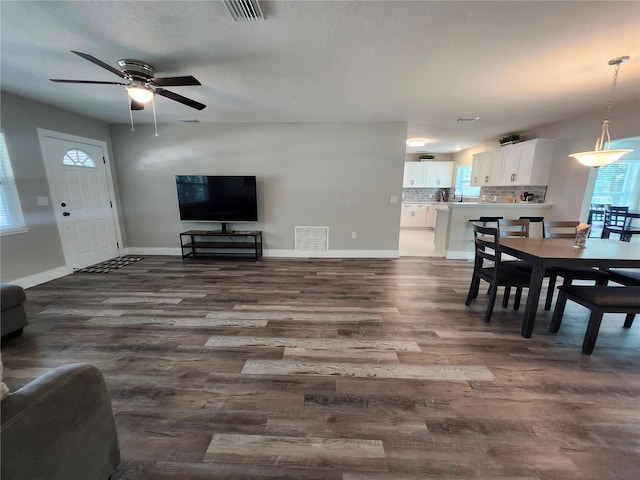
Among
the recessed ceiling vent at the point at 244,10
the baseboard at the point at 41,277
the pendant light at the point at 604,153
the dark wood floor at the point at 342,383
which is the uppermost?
the recessed ceiling vent at the point at 244,10

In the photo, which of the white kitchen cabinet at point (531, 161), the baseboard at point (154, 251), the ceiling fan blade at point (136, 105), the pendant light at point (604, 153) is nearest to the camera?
the pendant light at point (604, 153)

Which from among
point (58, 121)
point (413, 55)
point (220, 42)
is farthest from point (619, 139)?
point (58, 121)

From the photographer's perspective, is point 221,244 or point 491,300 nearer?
point 491,300

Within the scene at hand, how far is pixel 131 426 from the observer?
146 cm

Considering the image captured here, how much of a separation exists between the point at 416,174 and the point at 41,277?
8.86m

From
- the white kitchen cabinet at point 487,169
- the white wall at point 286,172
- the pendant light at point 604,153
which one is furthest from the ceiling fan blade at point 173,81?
the white kitchen cabinet at point 487,169

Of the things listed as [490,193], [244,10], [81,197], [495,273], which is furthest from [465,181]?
[81,197]

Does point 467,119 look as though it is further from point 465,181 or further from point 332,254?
point 465,181

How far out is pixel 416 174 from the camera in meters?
8.16

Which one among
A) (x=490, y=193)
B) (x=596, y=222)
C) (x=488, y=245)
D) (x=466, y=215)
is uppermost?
(x=490, y=193)

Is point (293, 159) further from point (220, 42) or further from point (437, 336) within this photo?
point (437, 336)

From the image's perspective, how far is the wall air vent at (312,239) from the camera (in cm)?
496

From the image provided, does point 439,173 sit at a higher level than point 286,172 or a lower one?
higher

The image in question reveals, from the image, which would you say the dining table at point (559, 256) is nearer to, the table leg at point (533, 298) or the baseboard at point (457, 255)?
the table leg at point (533, 298)
